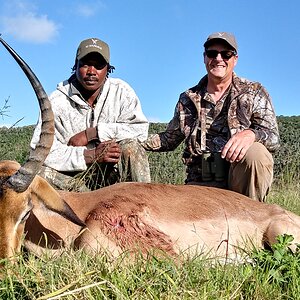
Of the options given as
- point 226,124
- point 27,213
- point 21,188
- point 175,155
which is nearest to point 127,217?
point 27,213

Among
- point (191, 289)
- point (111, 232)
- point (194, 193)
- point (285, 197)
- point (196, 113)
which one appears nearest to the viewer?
point (191, 289)

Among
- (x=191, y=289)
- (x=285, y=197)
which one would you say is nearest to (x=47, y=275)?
(x=191, y=289)

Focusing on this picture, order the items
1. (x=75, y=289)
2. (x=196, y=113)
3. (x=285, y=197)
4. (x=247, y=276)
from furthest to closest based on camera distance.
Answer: (x=285, y=197), (x=196, y=113), (x=247, y=276), (x=75, y=289)

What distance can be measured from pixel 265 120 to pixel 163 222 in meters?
2.12

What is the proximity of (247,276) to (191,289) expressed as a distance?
51cm

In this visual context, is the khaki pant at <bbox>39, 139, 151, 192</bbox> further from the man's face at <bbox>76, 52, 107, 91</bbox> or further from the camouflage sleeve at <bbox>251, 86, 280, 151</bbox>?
the camouflage sleeve at <bbox>251, 86, 280, 151</bbox>

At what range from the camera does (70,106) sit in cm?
727

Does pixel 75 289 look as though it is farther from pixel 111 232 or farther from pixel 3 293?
pixel 111 232

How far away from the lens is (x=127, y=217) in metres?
4.84

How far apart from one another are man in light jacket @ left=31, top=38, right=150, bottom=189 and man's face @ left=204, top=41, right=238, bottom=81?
4.04 ft

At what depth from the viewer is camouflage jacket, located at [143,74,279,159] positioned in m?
6.45

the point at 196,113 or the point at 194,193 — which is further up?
the point at 196,113

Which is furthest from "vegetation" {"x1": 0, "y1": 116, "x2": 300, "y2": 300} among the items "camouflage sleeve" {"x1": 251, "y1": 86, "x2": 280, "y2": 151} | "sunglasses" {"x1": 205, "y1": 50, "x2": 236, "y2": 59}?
"sunglasses" {"x1": 205, "y1": 50, "x2": 236, "y2": 59}

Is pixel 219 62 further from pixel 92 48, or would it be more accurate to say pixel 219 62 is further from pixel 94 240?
pixel 94 240
